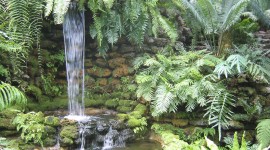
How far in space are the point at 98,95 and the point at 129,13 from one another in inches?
68.5

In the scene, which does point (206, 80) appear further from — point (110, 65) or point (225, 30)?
point (110, 65)

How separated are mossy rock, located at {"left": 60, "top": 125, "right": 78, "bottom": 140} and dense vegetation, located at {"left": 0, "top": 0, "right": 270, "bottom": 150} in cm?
28

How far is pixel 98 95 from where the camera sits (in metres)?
5.51

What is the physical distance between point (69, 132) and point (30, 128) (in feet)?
1.74

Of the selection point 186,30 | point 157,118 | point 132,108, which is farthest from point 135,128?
point 186,30

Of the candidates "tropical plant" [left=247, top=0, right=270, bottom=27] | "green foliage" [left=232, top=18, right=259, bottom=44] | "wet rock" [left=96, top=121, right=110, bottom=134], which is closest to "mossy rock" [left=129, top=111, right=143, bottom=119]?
"wet rock" [left=96, top=121, right=110, bottom=134]

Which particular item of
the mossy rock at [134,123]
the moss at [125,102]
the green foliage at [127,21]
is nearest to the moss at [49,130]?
the mossy rock at [134,123]

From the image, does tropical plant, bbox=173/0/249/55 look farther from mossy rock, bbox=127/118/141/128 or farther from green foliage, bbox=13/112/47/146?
green foliage, bbox=13/112/47/146

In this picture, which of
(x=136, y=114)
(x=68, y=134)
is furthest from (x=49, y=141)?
(x=136, y=114)

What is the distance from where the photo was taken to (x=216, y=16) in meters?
4.81

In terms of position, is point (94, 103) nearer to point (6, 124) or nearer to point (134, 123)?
point (134, 123)

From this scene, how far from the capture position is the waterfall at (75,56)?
5.18m

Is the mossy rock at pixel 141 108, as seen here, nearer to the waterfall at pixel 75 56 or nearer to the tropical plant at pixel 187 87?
the tropical plant at pixel 187 87

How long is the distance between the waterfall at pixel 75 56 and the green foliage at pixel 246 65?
8.62 ft
